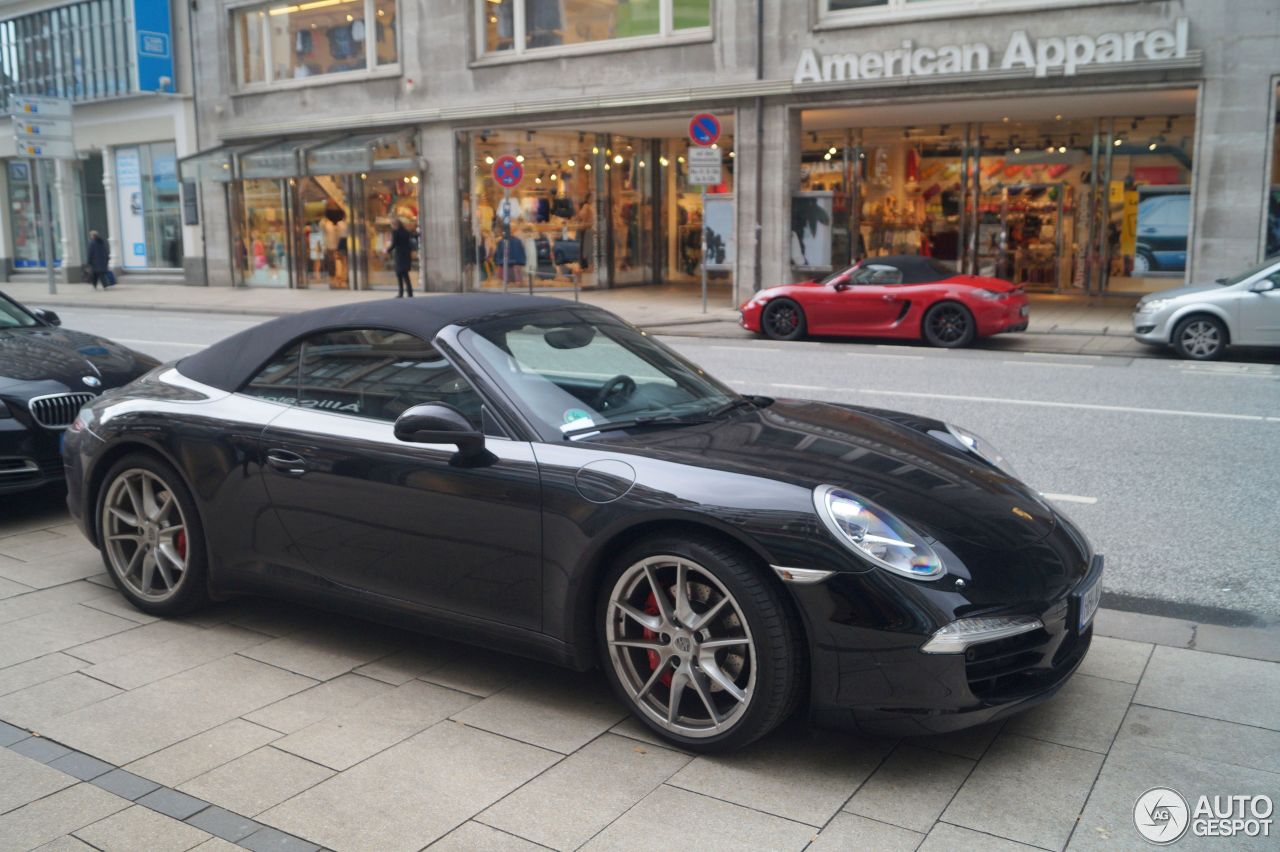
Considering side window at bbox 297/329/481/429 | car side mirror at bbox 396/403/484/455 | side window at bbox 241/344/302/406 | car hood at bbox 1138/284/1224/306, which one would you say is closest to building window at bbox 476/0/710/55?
car hood at bbox 1138/284/1224/306

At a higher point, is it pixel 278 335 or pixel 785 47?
pixel 785 47

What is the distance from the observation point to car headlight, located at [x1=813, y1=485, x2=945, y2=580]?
3428 mm

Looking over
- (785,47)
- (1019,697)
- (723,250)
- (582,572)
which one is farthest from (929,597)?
(723,250)

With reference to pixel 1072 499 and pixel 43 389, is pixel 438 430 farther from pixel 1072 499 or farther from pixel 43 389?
pixel 1072 499

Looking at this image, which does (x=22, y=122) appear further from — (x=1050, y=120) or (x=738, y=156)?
(x=1050, y=120)

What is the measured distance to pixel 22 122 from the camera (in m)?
29.9

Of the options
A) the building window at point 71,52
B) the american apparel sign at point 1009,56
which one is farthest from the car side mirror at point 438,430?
the building window at point 71,52

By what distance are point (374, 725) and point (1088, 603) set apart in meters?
2.45

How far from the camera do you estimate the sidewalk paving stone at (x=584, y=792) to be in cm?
324

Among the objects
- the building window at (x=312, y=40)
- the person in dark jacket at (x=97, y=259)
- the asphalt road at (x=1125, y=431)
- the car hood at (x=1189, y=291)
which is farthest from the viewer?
the person in dark jacket at (x=97, y=259)

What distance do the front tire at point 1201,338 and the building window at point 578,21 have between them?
12047 mm

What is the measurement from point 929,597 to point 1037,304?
20891 millimetres

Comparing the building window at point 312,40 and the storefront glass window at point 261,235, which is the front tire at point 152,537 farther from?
the storefront glass window at point 261,235

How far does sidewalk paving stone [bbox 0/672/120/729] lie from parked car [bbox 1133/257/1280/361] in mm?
14173
